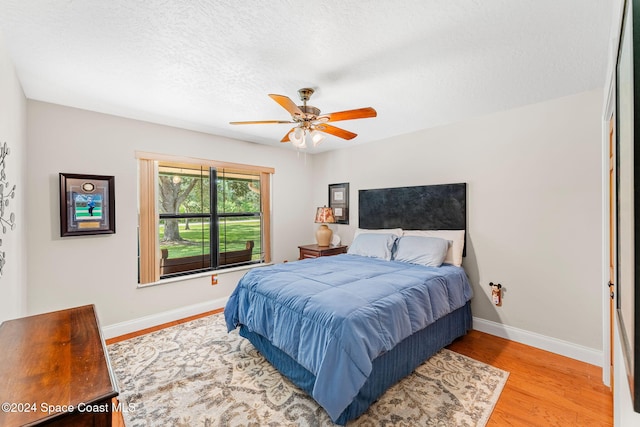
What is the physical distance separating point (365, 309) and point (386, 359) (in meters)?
0.45

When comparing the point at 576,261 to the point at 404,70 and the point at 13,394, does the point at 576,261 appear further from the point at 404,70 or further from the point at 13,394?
the point at 13,394

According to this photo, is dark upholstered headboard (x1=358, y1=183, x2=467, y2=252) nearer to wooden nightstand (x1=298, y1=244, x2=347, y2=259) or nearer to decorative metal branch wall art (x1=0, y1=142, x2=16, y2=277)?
wooden nightstand (x1=298, y1=244, x2=347, y2=259)

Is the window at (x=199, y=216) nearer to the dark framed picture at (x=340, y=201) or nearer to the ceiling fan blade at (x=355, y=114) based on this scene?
the dark framed picture at (x=340, y=201)

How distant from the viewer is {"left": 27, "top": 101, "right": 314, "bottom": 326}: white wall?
8.87 ft

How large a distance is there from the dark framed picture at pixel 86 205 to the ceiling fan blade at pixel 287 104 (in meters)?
2.22

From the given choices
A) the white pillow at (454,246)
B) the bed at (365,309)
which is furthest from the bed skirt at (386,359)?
the white pillow at (454,246)

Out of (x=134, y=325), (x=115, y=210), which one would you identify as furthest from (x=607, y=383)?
(x=115, y=210)

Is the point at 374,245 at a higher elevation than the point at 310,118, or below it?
below

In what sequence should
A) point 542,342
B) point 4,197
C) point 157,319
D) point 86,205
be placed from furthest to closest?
point 157,319
point 86,205
point 542,342
point 4,197

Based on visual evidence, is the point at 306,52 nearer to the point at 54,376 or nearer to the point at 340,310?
the point at 340,310

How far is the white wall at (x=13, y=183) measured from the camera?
68.6 inches

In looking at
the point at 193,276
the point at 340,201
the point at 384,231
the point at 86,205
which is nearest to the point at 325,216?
the point at 340,201

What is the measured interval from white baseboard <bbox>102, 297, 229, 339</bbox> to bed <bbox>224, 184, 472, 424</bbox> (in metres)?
1.17

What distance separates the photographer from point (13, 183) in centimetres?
208
